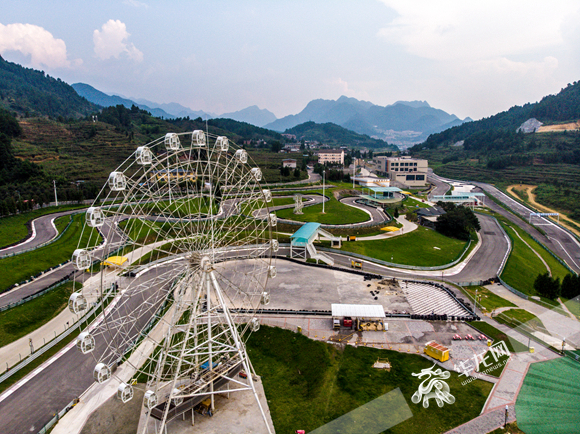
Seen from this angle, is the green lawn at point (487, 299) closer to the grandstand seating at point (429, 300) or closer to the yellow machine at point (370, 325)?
the grandstand seating at point (429, 300)

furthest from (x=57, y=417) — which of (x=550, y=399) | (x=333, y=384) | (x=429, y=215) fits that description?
(x=429, y=215)

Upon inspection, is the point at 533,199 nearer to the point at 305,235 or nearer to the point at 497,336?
the point at 305,235

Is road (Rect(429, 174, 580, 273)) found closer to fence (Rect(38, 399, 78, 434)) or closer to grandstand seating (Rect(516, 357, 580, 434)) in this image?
grandstand seating (Rect(516, 357, 580, 434))

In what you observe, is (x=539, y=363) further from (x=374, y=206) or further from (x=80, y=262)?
(x=374, y=206)

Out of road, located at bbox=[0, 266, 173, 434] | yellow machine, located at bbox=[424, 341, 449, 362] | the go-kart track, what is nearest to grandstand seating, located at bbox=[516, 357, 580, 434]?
yellow machine, located at bbox=[424, 341, 449, 362]

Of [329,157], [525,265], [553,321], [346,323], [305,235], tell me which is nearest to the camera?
[346,323]

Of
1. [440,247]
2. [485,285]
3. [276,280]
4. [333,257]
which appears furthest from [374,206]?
[276,280]
